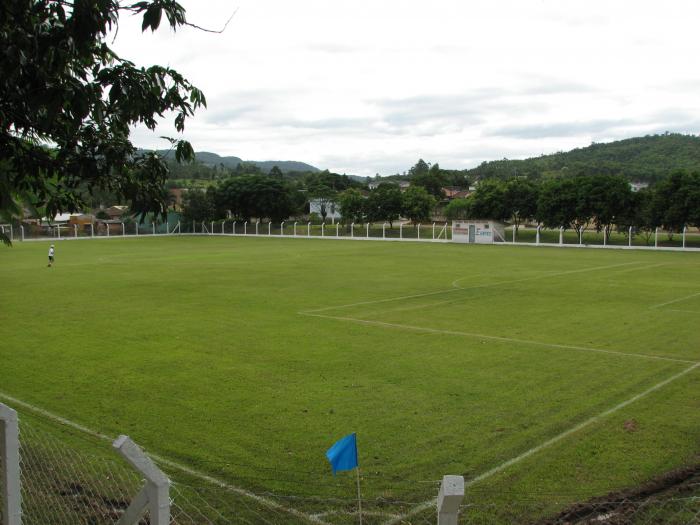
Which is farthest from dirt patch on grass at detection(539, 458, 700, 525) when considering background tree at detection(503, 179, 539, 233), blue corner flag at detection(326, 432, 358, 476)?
background tree at detection(503, 179, 539, 233)

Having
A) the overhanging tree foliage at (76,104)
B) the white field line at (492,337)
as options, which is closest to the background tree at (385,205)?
the white field line at (492,337)

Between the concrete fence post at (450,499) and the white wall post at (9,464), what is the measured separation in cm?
296

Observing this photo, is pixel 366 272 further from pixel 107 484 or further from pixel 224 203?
pixel 224 203

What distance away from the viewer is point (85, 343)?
16625 mm

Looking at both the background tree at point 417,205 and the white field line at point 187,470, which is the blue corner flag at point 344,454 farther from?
the background tree at point 417,205

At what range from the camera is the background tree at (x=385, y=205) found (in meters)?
82.9

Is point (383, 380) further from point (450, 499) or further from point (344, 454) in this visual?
point (450, 499)

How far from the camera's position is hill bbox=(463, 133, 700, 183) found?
12925 centimetres

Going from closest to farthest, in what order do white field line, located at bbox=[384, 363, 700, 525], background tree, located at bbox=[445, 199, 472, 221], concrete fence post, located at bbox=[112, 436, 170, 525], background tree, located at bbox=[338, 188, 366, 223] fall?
concrete fence post, located at bbox=[112, 436, 170, 525], white field line, located at bbox=[384, 363, 700, 525], background tree, located at bbox=[445, 199, 472, 221], background tree, located at bbox=[338, 188, 366, 223]

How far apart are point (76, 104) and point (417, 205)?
78015mm

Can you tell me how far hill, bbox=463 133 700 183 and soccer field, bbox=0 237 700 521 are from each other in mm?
105728

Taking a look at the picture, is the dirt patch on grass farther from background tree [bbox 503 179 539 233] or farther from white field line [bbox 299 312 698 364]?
background tree [bbox 503 179 539 233]

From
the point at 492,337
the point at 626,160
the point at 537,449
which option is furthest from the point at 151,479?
the point at 626,160

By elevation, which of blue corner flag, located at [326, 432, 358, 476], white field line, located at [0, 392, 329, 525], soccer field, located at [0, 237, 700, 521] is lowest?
white field line, located at [0, 392, 329, 525]
